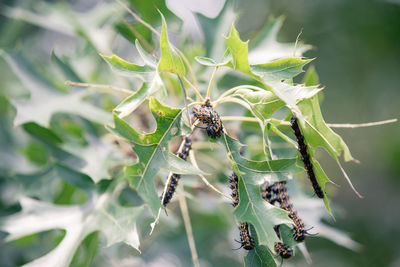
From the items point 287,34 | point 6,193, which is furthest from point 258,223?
point 287,34

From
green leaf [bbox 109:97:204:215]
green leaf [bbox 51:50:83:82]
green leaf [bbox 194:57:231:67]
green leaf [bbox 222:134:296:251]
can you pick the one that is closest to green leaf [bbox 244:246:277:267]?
Answer: green leaf [bbox 222:134:296:251]

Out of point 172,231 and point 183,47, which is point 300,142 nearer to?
point 183,47

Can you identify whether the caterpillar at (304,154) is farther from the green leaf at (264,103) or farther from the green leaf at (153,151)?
the green leaf at (153,151)

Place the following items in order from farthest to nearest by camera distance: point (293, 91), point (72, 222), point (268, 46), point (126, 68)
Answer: point (268, 46)
point (72, 222)
point (126, 68)
point (293, 91)

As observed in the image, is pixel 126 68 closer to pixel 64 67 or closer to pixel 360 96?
pixel 64 67

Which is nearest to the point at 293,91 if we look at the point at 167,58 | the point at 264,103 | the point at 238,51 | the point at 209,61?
the point at 264,103

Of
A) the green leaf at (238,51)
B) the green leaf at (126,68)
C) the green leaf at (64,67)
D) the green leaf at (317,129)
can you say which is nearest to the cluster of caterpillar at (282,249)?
the green leaf at (317,129)

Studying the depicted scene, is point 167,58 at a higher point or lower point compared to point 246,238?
higher
